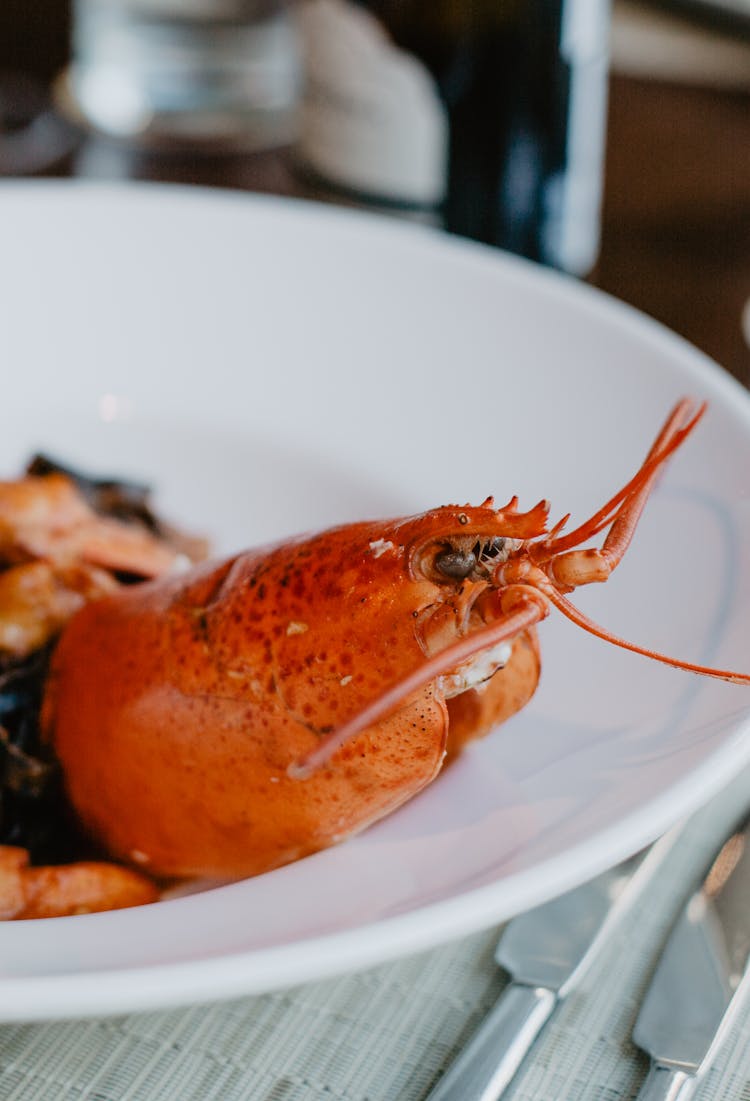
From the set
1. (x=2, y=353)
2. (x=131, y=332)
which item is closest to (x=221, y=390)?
(x=131, y=332)

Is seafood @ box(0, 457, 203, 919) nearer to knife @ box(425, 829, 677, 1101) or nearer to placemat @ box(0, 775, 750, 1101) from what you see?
placemat @ box(0, 775, 750, 1101)

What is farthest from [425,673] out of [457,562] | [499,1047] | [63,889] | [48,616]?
[48,616]

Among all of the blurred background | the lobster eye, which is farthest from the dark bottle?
the lobster eye

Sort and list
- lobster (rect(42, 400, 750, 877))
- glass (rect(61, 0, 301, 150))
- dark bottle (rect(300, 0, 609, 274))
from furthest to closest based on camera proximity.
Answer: glass (rect(61, 0, 301, 150)), dark bottle (rect(300, 0, 609, 274)), lobster (rect(42, 400, 750, 877))

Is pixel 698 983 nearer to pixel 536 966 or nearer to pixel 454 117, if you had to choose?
pixel 536 966

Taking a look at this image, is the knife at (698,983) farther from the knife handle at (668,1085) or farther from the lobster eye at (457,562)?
the lobster eye at (457,562)

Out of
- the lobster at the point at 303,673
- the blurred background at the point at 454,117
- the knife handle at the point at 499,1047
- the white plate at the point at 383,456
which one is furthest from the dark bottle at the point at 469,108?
the knife handle at the point at 499,1047
